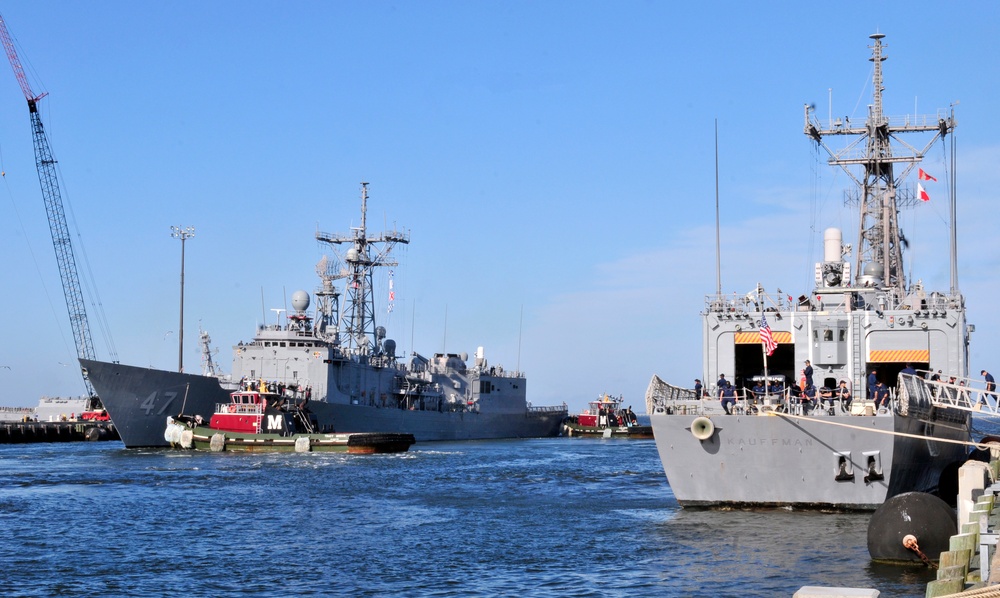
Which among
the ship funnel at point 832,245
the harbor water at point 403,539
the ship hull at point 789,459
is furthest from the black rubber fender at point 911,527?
the ship funnel at point 832,245

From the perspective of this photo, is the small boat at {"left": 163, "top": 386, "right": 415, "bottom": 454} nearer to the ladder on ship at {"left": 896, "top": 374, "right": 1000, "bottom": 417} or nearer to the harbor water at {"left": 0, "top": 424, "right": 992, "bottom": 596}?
the harbor water at {"left": 0, "top": 424, "right": 992, "bottom": 596}

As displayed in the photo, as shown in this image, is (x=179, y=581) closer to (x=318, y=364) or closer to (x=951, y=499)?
(x=951, y=499)

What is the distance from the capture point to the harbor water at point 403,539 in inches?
712

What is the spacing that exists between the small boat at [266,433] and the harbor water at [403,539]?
9.77 m

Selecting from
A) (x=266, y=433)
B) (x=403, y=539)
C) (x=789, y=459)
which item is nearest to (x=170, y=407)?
(x=266, y=433)

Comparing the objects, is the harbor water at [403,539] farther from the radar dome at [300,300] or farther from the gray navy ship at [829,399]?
the radar dome at [300,300]

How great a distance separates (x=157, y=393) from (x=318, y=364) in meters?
10.6

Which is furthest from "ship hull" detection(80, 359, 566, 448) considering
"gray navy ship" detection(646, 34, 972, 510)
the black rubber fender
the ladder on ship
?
the black rubber fender

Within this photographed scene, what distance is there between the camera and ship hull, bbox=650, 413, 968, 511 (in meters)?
23.5

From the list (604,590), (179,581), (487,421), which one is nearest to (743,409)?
(604,590)

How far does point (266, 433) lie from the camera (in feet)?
169

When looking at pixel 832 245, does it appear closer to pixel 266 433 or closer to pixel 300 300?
pixel 266 433

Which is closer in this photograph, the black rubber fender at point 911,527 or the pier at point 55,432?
the black rubber fender at point 911,527

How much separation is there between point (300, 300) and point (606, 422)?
1405 inches
